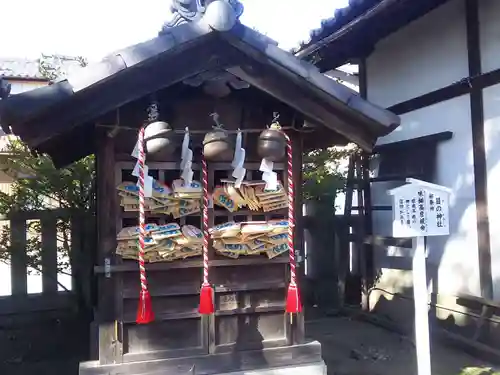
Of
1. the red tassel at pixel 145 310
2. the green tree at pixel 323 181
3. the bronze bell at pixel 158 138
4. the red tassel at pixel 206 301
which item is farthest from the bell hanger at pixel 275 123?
the green tree at pixel 323 181

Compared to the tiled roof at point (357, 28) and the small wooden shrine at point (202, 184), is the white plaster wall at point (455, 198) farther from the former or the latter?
the small wooden shrine at point (202, 184)

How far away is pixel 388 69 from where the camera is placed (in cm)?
892

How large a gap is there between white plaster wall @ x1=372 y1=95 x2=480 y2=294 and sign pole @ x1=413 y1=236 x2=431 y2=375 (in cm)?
245

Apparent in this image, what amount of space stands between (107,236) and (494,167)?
4.78m

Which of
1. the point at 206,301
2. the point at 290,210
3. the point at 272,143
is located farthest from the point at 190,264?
the point at 272,143

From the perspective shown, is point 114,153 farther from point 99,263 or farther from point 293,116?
point 293,116

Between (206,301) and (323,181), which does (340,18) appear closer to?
(323,181)

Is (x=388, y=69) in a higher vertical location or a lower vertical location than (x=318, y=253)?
higher

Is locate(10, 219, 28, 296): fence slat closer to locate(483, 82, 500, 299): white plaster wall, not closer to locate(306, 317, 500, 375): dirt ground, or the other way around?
locate(306, 317, 500, 375): dirt ground

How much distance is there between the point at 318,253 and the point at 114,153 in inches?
230

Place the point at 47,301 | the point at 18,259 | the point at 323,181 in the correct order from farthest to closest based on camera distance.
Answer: the point at 323,181, the point at 47,301, the point at 18,259

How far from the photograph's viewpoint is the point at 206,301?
4.59 metres

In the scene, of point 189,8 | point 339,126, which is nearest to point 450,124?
point 339,126

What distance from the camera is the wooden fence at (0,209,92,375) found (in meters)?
6.91
